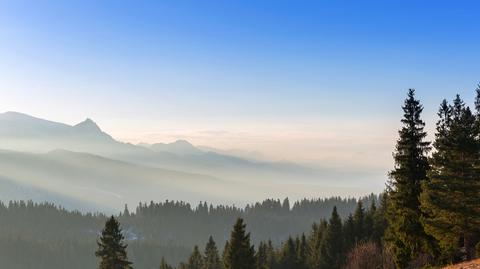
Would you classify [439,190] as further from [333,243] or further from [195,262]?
[195,262]

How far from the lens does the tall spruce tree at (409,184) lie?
48.3 meters

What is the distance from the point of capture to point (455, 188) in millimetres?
42250

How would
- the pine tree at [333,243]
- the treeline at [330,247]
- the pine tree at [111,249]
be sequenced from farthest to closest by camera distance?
the pine tree at [333,243] < the treeline at [330,247] < the pine tree at [111,249]

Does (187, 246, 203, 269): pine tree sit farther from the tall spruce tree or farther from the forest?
the tall spruce tree

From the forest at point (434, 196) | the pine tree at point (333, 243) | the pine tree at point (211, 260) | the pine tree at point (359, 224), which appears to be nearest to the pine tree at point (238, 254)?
the forest at point (434, 196)

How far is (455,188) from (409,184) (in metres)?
6.59

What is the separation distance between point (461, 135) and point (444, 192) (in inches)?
223

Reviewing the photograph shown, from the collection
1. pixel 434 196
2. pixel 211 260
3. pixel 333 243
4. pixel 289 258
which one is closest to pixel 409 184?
pixel 434 196

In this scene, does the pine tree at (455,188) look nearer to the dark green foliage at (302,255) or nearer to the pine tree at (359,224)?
the pine tree at (359,224)

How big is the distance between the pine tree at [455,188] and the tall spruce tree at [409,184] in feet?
11.2

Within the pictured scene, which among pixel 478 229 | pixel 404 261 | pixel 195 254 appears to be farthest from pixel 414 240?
pixel 195 254

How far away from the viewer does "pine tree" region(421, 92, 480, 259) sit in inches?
1650

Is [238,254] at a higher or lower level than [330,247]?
higher

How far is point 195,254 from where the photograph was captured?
13088 cm
